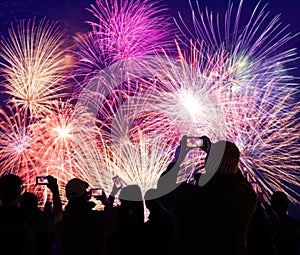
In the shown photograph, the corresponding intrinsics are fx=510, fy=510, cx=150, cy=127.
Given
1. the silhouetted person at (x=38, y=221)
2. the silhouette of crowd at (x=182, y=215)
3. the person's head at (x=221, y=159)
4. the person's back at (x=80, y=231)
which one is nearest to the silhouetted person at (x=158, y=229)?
the silhouette of crowd at (x=182, y=215)

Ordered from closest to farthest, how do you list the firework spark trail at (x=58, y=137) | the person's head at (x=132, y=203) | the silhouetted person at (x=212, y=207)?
the silhouetted person at (x=212, y=207)
the person's head at (x=132, y=203)
the firework spark trail at (x=58, y=137)

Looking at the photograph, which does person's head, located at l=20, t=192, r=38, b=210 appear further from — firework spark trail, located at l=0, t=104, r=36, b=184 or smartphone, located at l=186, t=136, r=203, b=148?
firework spark trail, located at l=0, t=104, r=36, b=184

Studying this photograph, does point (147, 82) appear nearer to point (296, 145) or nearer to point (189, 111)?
point (189, 111)

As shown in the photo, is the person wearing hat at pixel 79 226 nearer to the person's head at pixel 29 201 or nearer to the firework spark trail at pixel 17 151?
the person's head at pixel 29 201

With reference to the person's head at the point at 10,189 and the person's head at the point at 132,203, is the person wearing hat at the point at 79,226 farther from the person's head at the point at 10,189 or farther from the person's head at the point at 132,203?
the person's head at the point at 132,203

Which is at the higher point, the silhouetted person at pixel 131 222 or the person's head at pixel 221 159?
the person's head at pixel 221 159

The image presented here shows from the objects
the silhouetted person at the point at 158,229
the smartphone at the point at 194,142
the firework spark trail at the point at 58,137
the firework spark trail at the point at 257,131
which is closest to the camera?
the smartphone at the point at 194,142

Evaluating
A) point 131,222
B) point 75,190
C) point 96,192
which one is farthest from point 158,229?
point 75,190

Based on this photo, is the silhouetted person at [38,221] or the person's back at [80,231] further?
the person's back at [80,231]

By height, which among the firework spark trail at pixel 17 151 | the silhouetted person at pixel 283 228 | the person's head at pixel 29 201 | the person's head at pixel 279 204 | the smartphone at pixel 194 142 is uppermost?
the firework spark trail at pixel 17 151

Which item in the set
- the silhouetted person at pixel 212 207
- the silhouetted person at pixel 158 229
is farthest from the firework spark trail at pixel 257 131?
the silhouetted person at pixel 212 207
